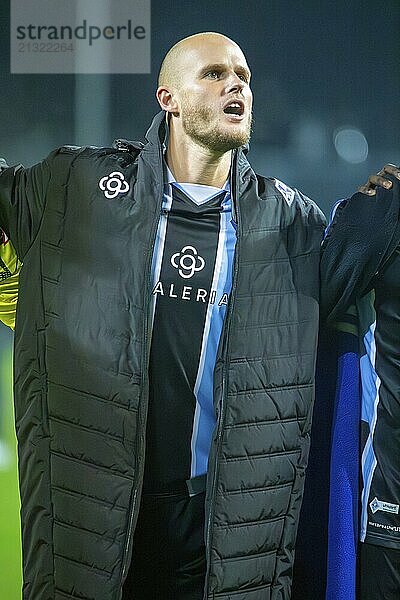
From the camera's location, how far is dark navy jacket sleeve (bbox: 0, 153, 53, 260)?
150cm

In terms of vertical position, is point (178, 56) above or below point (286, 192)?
above

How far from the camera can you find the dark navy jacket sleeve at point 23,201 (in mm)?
1498

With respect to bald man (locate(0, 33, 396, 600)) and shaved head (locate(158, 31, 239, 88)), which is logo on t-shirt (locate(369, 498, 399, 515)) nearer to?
bald man (locate(0, 33, 396, 600))

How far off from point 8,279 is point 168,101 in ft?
1.41

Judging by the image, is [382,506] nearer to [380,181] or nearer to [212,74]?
[380,181]

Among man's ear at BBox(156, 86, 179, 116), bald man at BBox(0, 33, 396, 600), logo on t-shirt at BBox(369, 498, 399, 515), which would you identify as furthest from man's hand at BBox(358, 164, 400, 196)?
logo on t-shirt at BBox(369, 498, 399, 515)

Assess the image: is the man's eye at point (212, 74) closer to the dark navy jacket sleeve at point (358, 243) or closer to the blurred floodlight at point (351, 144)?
the dark navy jacket sleeve at point (358, 243)

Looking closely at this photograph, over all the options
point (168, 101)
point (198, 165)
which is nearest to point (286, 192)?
point (198, 165)

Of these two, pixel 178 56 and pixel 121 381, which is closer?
pixel 121 381

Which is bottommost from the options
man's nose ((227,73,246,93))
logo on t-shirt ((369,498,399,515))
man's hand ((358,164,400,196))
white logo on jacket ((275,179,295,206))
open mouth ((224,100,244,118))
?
logo on t-shirt ((369,498,399,515))

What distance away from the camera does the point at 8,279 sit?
5.41 ft

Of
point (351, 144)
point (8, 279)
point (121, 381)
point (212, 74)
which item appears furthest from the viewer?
point (351, 144)

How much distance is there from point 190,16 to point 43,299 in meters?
0.78

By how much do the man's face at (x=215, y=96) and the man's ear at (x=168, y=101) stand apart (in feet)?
0.05
